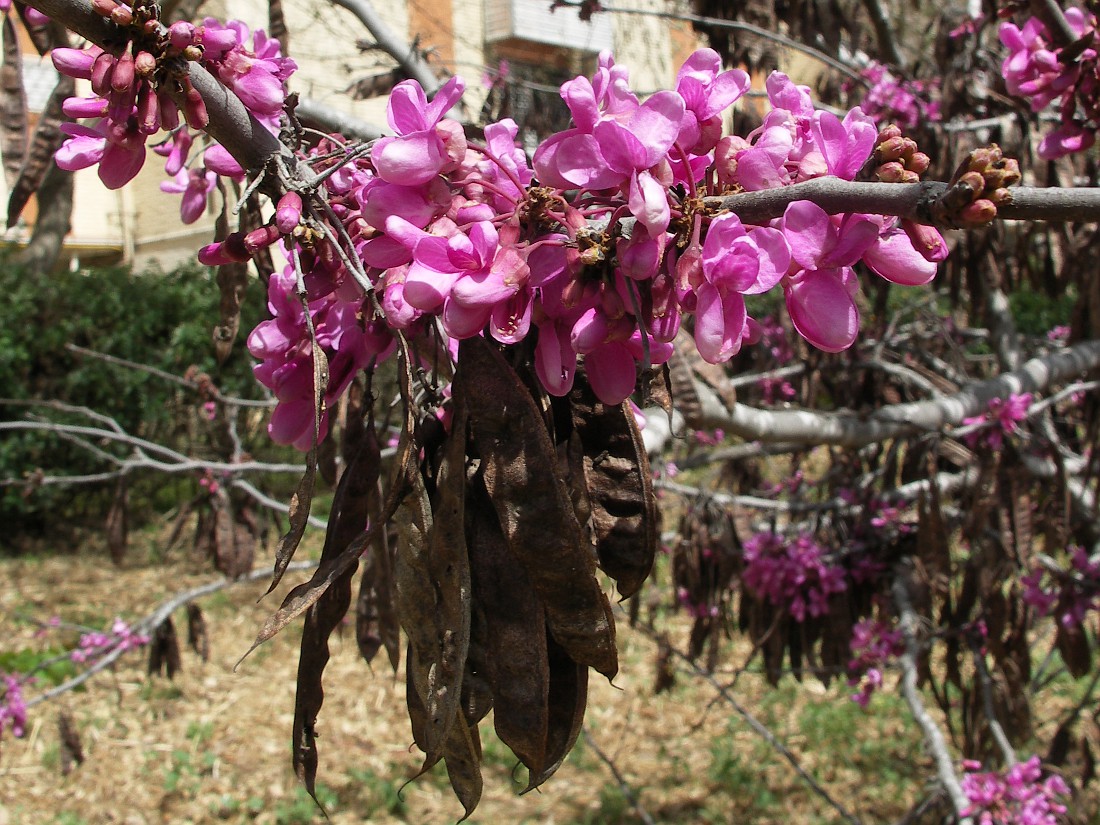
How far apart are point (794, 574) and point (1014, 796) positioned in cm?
104

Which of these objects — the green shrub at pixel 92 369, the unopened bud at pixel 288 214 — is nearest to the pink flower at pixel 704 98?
the unopened bud at pixel 288 214

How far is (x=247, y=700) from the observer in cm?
516

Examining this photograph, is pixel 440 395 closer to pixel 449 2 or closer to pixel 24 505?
pixel 24 505

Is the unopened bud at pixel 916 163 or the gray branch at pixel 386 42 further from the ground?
the gray branch at pixel 386 42

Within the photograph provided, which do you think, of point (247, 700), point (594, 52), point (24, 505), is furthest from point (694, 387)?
point (594, 52)

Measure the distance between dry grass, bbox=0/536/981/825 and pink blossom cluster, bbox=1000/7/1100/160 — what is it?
2.61 meters

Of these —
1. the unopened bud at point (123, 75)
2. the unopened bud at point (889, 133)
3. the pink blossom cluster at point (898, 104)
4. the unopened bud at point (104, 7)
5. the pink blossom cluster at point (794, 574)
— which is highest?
the pink blossom cluster at point (898, 104)

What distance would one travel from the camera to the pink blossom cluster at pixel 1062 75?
5.67ft

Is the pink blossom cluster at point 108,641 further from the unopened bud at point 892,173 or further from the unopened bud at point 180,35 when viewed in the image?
the unopened bud at point 892,173

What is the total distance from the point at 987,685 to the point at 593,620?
297 centimetres

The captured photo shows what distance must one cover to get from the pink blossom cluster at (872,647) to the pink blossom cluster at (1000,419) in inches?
33.0

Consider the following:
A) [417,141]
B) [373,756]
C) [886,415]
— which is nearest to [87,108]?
[417,141]

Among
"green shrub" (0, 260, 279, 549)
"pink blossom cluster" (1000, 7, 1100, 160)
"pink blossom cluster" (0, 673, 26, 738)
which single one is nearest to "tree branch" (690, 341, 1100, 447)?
"pink blossom cluster" (1000, 7, 1100, 160)

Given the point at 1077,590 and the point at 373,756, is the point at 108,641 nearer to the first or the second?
the point at 373,756
